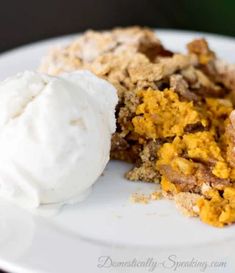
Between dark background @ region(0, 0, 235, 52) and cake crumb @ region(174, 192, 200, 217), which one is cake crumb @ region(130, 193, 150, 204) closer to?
cake crumb @ region(174, 192, 200, 217)

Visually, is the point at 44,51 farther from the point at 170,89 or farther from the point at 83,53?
the point at 170,89

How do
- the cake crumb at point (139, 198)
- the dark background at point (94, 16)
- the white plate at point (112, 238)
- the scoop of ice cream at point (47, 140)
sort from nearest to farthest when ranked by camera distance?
the white plate at point (112, 238), the scoop of ice cream at point (47, 140), the cake crumb at point (139, 198), the dark background at point (94, 16)

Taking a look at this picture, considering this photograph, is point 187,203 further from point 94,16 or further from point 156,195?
point 94,16

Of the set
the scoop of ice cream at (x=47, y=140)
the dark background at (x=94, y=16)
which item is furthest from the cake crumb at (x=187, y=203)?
the dark background at (x=94, y=16)

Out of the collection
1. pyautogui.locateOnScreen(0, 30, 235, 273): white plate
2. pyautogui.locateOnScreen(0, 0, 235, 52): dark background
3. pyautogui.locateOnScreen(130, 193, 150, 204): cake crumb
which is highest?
pyautogui.locateOnScreen(0, 30, 235, 273): white plate

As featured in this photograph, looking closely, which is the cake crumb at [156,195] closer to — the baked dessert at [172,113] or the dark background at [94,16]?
the baked dessert at [172,113]

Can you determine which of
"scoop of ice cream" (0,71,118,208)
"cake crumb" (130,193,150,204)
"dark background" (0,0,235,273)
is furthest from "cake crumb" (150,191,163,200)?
"dark background" (0,0,235,273)

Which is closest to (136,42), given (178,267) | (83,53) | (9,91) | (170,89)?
(83,53)
